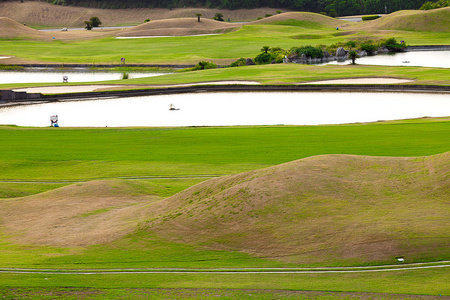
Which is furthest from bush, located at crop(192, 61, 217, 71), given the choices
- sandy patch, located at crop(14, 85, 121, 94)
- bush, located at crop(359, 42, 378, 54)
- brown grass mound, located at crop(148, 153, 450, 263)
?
brown grass mound, located at crop(148, 153, 450, 263)

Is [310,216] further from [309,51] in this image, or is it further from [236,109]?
[309,51]

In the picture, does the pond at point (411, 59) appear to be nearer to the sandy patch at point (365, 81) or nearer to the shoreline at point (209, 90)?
the sandy patch at point (365, 81)

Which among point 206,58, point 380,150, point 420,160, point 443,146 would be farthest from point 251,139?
point 206,58

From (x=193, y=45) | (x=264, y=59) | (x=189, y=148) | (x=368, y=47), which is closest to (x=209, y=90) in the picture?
(x=264, y=59)

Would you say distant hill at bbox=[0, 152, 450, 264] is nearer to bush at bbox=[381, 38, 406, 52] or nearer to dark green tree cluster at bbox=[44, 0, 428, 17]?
bush at bbox=[381, 38, 406, 52]

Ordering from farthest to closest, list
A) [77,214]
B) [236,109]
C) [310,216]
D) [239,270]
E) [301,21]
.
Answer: [301,21] → [236,109] → [77,214] → [310,216] → [239,270]

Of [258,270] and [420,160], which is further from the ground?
[420,160]

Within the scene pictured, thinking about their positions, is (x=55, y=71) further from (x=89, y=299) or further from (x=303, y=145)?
(x=89, y=299)
